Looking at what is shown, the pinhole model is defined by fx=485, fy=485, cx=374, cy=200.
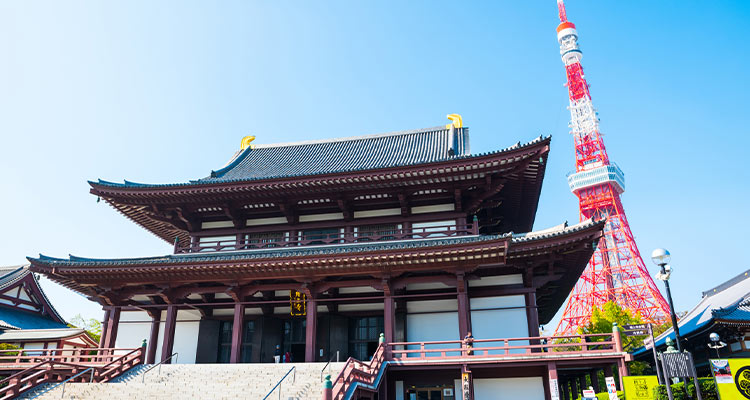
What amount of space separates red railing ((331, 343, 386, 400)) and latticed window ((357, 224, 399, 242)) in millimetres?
5570

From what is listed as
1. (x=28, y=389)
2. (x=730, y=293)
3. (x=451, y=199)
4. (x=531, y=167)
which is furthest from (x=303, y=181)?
(x=730, y=293)

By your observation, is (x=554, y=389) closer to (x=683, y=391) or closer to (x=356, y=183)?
(x=683, y=391)

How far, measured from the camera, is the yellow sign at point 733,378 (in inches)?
460

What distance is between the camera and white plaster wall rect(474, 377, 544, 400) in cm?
1783

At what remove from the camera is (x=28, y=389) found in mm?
16078

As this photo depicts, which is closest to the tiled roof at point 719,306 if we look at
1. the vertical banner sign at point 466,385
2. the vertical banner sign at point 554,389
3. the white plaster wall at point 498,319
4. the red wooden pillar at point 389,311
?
the white plaster wall at point 498,319

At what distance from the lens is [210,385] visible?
1598 cm

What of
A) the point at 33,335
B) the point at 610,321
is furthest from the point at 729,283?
the point at 33,335

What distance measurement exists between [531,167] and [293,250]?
10597 millimetres

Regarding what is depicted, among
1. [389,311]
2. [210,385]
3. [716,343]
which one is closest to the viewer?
[210,385]

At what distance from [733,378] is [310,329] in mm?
13254

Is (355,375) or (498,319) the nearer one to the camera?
(355,375)

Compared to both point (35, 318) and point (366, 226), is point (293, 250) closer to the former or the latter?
point (366, 226)

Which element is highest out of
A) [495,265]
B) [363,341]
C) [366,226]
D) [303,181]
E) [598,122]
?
[598,122]
